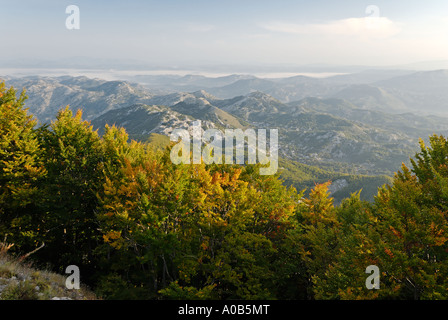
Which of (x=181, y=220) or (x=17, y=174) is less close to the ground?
(x=17, y=174)

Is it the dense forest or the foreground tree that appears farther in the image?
the foreground tree

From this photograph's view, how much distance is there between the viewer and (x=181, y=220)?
26594mm

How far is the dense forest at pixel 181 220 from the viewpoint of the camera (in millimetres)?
18422

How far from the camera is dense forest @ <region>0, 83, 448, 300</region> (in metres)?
18.4

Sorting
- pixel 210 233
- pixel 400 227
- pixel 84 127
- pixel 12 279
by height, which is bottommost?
pixel 210 233

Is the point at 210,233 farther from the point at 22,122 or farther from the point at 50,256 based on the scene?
the point at 22,122

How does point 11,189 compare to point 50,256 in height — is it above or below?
above

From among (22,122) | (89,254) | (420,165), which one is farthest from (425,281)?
(22,122)

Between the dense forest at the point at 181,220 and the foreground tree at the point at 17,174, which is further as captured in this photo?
the foreground tree at the point at 17,174

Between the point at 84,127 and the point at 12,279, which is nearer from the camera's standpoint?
the point at 12,279

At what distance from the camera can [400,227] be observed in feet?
51.1

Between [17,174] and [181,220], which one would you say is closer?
[17,174]

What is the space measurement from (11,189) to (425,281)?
38.9 metres
